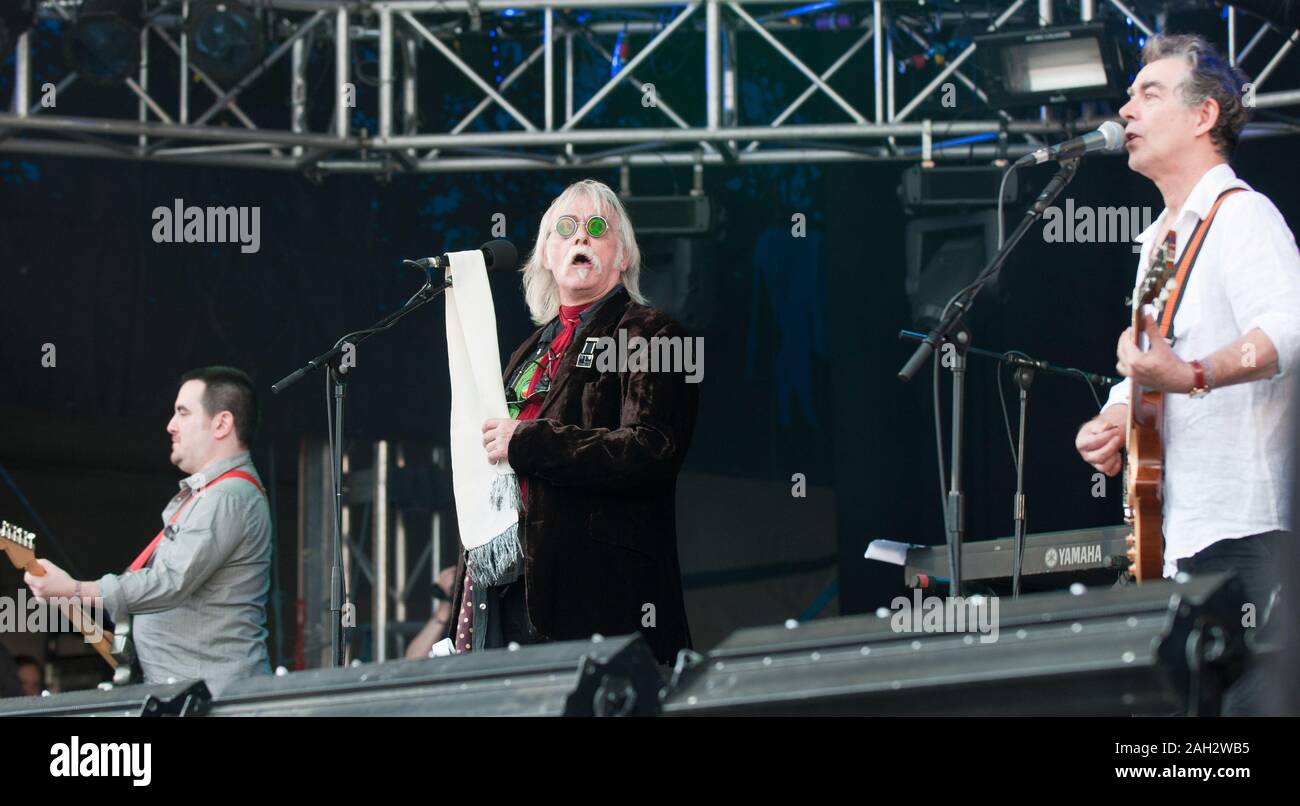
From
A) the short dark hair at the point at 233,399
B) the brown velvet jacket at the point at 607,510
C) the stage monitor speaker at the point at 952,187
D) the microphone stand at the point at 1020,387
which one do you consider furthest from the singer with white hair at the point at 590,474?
the stage monitor speaker at the point at 952,187

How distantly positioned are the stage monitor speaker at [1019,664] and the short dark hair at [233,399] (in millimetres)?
2953

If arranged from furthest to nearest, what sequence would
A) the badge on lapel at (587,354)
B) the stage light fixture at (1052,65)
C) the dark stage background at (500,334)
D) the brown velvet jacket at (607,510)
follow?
the dark stage background at (500,334)
the stage light fixture at (1052,65)
the badge on lapel at (587,354)
the brown velvet jacket at (607,510)

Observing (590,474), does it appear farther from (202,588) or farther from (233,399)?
(233,399)

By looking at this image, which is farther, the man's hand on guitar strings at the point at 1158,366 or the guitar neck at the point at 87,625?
the guitar neck at the point at 87,625

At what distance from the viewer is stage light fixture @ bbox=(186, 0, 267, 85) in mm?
6410

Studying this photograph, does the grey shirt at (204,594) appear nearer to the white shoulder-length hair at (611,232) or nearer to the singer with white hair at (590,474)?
the singer with white hair at (590,474)

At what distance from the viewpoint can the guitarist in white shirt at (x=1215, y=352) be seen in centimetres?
262

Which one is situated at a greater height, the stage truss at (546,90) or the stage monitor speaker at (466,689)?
the stage truss at (546,90)

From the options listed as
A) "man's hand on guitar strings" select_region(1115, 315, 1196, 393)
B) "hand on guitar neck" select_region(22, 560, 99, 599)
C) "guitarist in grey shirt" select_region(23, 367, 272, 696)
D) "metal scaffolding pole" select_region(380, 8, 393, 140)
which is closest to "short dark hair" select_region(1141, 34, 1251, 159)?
"man's hand on guitar strings" select_region(1115, 315, 1196, 393)

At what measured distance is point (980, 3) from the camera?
6.48 meters

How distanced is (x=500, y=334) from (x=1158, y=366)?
15.3 ft

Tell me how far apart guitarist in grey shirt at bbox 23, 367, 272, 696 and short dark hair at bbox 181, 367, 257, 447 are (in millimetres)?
164

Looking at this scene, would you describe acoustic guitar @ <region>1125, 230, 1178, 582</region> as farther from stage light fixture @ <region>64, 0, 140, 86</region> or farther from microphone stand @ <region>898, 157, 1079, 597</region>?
stage light fixture @ <region>64, 0, 140, 86</region>

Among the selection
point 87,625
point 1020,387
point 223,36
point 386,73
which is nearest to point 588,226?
point 1020,387
